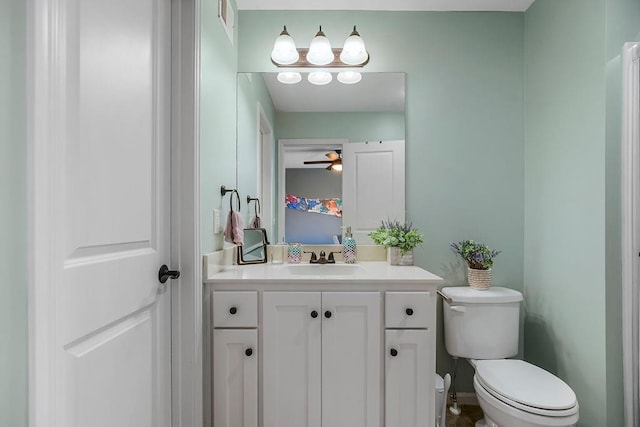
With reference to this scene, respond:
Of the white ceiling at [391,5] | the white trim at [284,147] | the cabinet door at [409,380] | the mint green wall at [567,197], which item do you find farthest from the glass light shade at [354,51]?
the cabinet door at [409,380]

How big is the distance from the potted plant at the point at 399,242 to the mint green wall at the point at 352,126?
586 mm

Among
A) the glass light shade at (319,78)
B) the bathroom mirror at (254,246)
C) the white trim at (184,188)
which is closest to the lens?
the white trim at (184,188)

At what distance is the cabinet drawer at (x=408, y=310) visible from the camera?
5.07ft

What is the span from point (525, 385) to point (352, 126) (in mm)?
1632

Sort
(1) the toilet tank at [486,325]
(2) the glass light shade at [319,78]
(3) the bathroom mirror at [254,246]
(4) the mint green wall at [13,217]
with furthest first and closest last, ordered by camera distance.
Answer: (2) the glass light shade at [319,78]
(3) the bathroom mirror at [254,246]
(1) the toilet tank at [486,325]
(4) the mint green wall at [13,217]

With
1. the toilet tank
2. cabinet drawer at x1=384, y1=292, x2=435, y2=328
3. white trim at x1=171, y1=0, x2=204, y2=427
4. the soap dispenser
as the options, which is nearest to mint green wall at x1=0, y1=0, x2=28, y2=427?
white trim at x1=171, y1=0, x2=204, y2=427

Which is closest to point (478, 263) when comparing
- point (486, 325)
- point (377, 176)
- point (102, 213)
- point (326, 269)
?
point (486, 325)

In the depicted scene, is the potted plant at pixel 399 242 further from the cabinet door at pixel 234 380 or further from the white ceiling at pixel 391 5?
the white ceiling at pixel 391 5

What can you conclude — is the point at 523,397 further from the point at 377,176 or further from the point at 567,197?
the point at 377,176

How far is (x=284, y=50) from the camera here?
2.05m

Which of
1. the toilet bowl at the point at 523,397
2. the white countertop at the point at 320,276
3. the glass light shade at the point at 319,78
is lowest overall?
the toilet bowl at the point at 523,397

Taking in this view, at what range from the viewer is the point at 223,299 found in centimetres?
154

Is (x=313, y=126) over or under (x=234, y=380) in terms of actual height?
over

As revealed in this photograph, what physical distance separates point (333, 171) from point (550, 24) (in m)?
1.49
